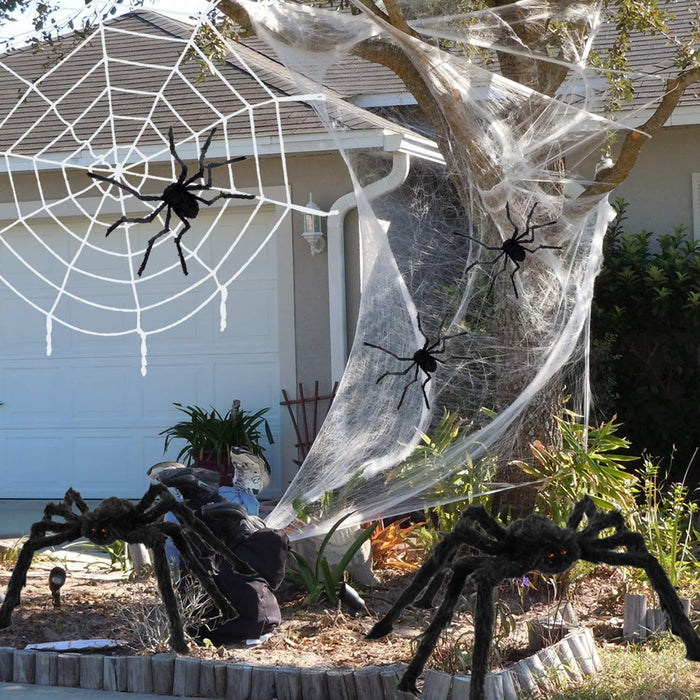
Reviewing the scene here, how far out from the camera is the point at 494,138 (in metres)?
5.22

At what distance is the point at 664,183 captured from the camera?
975 centimetres

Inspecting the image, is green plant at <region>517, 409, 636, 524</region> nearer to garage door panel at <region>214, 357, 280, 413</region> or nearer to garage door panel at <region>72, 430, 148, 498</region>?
garage door panel at <region>214, 357, 280, 413</region>

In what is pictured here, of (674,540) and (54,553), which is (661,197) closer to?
(674,540)

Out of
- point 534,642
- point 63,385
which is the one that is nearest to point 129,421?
point 63,385

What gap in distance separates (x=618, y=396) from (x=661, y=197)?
2082 mm

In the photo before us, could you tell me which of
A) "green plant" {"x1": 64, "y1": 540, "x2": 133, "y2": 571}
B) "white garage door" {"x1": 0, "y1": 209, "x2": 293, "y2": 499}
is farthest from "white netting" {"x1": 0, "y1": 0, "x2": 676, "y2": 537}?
"white garage door" {"x1": 0, "y1": 209, "x2": 293, "y2": 499}

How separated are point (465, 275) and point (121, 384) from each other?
14.2ft

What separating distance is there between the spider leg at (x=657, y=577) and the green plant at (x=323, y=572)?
2855 mm

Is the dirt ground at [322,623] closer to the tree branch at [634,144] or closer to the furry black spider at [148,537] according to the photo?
the furry black spider at [148,537]

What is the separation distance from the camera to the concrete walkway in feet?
13.6

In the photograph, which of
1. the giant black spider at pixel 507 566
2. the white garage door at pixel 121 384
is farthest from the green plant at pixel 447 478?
the white garage door at pixel 121 384

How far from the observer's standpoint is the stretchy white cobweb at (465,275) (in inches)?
201

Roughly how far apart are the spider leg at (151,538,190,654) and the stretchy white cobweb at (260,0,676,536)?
9.07ft

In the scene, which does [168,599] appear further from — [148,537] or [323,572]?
[323,572]
